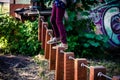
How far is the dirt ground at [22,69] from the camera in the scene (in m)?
6.73

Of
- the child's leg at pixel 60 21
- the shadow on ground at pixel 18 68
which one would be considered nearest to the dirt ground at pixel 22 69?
the shadow on ground at pixel 18 68

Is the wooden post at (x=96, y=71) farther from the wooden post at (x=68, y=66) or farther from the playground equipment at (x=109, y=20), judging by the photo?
the playground equipment at (x=109, y=20)

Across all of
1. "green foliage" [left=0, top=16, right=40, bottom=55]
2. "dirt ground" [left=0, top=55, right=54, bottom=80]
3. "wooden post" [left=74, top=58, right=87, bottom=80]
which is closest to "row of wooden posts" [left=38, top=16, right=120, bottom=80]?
"wooden post" [left=74, top=58, right=87, bottom=80]

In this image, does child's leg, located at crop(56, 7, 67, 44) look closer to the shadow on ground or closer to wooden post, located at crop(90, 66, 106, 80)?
the shadow on ground

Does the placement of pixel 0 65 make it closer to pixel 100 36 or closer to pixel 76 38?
pixel 76 38

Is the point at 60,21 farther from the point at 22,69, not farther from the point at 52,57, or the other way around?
the point at 22,69

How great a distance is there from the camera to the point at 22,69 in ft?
23.8

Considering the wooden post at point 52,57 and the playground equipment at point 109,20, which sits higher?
the playground equipment at point 109,20

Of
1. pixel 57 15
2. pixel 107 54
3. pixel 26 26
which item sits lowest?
pixel 107 54

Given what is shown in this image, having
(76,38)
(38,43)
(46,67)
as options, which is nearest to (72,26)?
(76,38)

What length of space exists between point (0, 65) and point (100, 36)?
103 inches

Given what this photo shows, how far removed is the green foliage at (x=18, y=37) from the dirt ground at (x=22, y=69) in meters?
0.49

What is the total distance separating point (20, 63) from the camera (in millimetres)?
7656

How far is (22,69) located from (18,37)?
6.56ft
